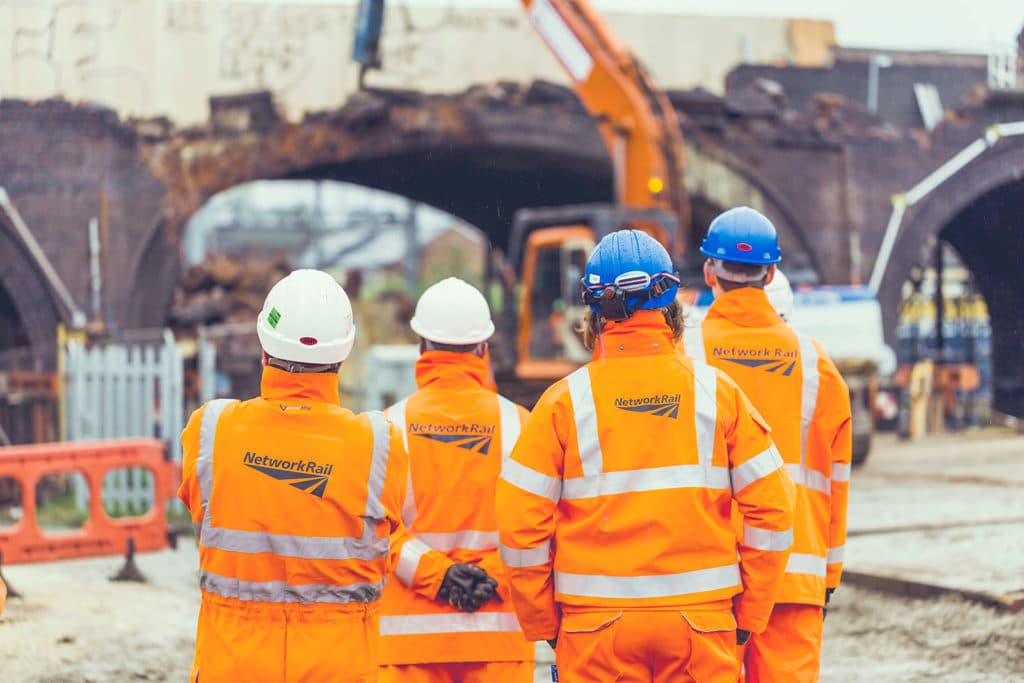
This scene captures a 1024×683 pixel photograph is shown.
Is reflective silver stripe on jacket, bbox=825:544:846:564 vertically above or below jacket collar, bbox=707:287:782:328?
below

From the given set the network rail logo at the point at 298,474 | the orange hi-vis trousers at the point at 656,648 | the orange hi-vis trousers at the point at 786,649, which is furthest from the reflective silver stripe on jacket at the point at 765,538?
the network rail logo at the point at 298,474

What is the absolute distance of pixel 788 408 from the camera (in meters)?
4.35

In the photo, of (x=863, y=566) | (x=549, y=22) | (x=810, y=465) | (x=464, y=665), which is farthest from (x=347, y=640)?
(x=549, y=22)

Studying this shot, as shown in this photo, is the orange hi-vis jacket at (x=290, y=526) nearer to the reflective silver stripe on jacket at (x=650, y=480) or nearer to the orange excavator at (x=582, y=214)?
the reflective silver stripe on jacket at (x=650, y=480)

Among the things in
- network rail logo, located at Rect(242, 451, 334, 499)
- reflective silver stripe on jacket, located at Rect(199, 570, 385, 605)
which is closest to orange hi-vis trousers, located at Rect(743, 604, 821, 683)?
reflective silver stripe on jacket, located at Rect(199, 570, 385, 605)

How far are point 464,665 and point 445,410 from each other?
2.69 ft

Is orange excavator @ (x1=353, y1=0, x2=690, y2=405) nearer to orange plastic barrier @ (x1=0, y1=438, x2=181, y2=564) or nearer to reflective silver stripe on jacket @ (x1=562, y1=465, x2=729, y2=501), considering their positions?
orange plastic barrier @ (x1=0, y1=438, x2=181, y2=564)

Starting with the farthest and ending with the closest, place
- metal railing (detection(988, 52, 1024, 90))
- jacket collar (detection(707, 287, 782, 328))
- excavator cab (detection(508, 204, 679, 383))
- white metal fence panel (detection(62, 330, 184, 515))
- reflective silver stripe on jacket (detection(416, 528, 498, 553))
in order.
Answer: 1. metal railing (detection(988, 52, 1024, 90))
2. excavator cab (detection(508, 204, 679, 383))
3. white metal fence panel (detection(62, 330, 184, 515))
4. jacket collar (detection(707, 287, 782, 328))
5. reflective silver stripe on jacket (detection(416, 528, 498, 553))

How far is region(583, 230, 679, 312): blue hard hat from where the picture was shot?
3572 mm

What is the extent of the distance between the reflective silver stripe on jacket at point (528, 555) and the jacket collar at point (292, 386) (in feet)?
2.15

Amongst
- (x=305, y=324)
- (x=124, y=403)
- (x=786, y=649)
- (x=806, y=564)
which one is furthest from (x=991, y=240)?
(x=305, y=324)

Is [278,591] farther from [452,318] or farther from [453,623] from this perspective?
[452,318]

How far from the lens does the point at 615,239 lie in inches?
144

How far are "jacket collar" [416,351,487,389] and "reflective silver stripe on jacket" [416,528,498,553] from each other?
A: 19.5 inches
